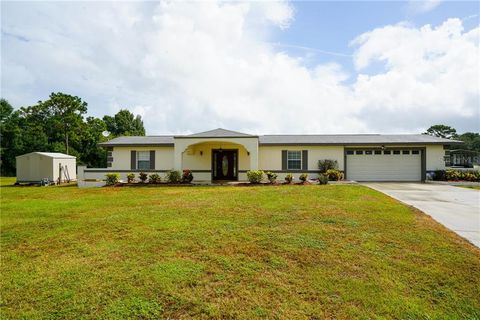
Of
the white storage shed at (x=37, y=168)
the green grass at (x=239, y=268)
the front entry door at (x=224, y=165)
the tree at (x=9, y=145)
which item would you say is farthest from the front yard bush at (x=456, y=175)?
the tree at (x=9, y=145)

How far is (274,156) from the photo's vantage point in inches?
727

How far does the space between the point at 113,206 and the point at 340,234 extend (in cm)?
729

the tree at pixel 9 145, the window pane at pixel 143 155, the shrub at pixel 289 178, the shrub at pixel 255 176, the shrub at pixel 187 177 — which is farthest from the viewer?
the tree at pixel 9 145

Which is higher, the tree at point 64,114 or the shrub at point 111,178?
the tree at point 64,114

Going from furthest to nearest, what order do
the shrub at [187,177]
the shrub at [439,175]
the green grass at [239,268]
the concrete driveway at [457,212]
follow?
the shrub at [439,175]
the shrub at [187,177]
the concrete driveway at [457,212]
the green grass at [239,268]

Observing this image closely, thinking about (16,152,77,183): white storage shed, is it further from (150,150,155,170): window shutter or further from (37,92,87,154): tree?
(37,92,87,154): tree

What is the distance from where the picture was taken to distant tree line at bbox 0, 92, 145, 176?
34.6 meters

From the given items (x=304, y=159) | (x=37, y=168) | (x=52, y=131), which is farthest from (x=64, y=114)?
(x=304, y=159)

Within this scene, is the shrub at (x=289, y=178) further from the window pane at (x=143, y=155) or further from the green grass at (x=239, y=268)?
the window pane at (x=143, y=155)

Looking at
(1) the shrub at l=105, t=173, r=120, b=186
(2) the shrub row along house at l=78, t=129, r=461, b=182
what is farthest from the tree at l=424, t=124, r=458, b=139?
(1) the shrub at l=105, t=173, r=120, b=186

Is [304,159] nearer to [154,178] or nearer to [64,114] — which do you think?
[154,178]

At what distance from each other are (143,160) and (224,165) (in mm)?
5763

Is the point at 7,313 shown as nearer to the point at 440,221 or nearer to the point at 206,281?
the point at 206,281

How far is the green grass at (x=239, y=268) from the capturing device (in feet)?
10.2
